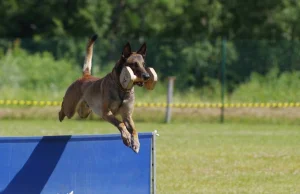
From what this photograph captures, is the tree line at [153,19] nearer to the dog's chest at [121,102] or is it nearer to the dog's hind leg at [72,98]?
the dog's hind leg at [72,98]

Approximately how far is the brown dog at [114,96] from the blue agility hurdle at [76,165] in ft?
0.85

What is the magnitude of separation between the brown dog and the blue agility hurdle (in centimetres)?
26

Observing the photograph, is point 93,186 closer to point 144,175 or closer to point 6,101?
point 144,175

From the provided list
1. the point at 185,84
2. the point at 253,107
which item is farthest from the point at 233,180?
the point at 185,84

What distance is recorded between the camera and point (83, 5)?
3481 cm

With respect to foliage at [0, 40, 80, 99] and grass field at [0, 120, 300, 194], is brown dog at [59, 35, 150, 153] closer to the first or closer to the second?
grass field at [0, 120, 300, 194]

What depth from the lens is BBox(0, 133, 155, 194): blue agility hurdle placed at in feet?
28.6

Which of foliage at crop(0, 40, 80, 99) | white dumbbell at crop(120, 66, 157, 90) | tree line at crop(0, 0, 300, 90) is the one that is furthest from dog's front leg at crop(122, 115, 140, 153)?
tree line at crop(0, 0, 300, 90)

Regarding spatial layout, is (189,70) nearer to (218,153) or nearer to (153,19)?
(153,19)

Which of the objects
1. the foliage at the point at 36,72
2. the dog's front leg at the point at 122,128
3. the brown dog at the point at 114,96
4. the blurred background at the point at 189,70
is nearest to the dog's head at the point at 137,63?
the brown dog at the point at 114,96

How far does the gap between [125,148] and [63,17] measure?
2665cm

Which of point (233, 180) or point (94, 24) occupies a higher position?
point (94, 24)

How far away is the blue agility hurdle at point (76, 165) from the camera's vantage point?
28.6ft

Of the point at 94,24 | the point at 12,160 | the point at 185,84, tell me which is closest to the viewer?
the point at 12,160
